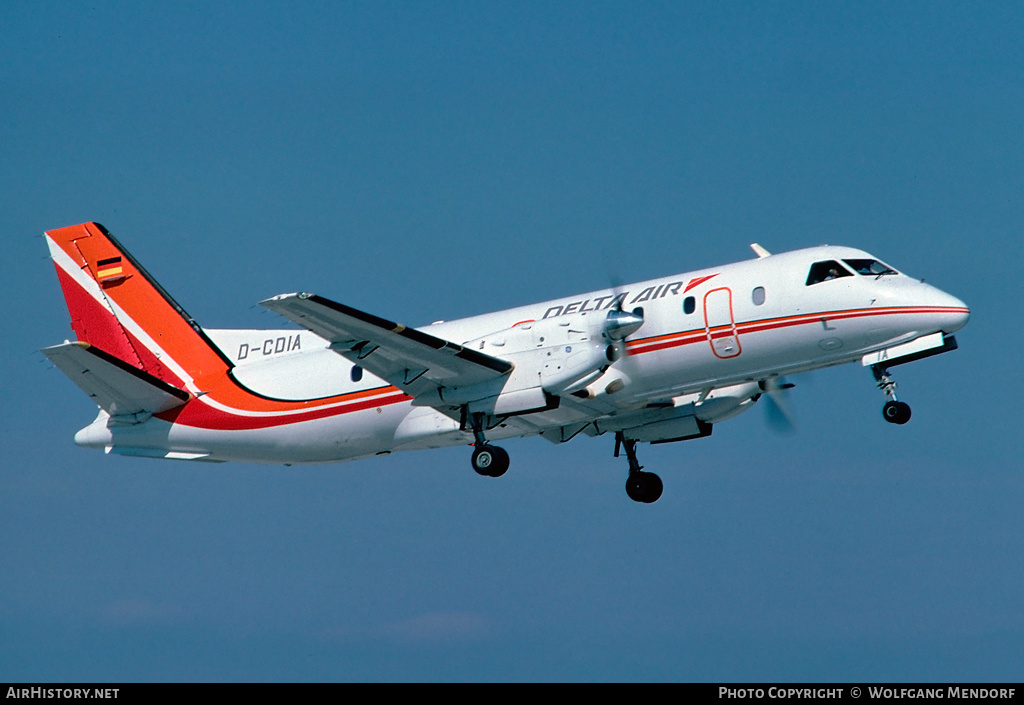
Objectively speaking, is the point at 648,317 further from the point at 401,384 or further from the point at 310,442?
the point at 310,442

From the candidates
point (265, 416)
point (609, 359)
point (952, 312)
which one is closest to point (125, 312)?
point (265, 416)

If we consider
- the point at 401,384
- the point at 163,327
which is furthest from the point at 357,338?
the point at 163,327

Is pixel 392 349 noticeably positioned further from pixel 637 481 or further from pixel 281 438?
pixel 637 481

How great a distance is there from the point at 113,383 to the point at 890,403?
14625 mm

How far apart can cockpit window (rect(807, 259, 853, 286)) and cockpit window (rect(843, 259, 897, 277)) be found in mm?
186

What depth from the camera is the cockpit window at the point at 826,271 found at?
862 inches

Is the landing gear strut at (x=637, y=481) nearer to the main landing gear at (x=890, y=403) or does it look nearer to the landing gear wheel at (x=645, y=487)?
the landing gear wheel at (x=645, y=487)

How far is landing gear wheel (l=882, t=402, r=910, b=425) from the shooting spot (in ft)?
70.9

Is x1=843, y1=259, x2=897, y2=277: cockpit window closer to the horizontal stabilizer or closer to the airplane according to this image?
the airplane

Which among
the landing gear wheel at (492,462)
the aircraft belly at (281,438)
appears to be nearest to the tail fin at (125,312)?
the aircraft belly at (281,438)

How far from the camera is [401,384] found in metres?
23.6
